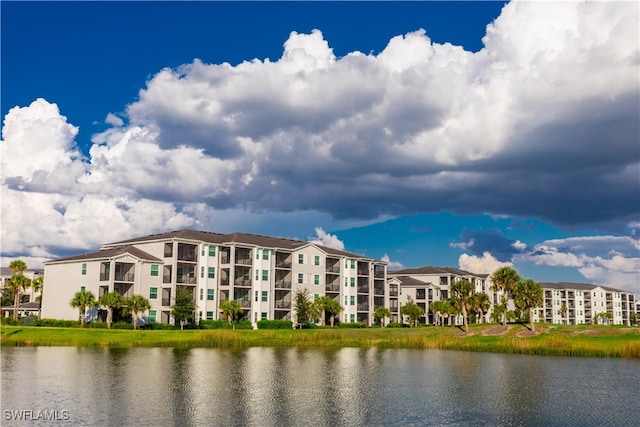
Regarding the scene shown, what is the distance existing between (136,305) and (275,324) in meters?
22.9

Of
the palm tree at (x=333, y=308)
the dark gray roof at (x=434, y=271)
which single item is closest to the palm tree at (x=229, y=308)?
the palm tree at (x=333, y=308)


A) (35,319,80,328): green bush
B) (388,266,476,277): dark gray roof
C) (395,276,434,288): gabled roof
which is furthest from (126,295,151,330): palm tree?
(388,266,476,277): dark gray roof

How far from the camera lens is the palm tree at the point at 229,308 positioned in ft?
314

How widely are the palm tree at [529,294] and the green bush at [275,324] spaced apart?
35.5 metres

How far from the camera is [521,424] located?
30281 mm

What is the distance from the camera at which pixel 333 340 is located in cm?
7988

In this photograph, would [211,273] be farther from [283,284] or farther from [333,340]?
[333,340]

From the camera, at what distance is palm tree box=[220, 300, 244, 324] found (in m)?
95.8

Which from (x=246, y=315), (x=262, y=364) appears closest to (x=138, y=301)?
(x=246, y=315)

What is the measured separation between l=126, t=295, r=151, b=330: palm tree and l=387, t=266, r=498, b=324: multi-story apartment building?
211 feet

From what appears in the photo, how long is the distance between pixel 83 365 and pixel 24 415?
1932 cm

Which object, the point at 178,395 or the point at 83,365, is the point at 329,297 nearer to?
the point at 83,365

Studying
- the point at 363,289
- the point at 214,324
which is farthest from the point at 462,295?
the point at 214,324

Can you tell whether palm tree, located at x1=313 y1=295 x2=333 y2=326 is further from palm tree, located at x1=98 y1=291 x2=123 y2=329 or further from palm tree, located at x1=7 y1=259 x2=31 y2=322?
palm tree, located at x1=7 y1=259 x2=31 y2=322
